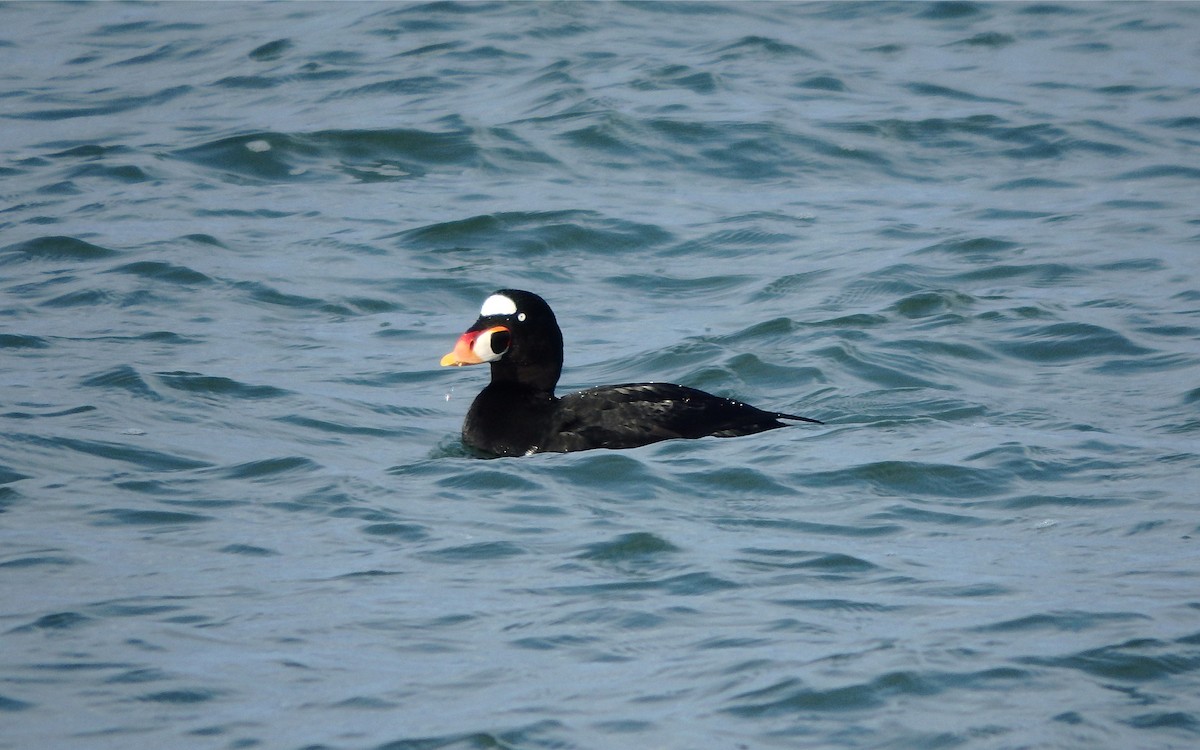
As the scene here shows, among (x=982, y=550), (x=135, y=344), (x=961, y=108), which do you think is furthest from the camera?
(x=961, y=108)

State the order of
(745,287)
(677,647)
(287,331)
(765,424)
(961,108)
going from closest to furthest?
(677,647) → (765,424) → (287,331) → (745,287) → (961,108)

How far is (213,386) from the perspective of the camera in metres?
8.32

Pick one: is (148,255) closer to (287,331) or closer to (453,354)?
(287,331)

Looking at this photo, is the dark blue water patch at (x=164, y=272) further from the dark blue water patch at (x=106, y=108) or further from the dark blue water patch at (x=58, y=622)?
the dark blue water patch at (x=58, y=622)

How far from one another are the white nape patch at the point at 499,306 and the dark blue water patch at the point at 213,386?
4.38 ft

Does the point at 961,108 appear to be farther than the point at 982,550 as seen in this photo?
Yes

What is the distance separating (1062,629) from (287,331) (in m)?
5.76

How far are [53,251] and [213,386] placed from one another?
314cm

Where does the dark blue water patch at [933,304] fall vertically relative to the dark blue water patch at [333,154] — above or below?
below

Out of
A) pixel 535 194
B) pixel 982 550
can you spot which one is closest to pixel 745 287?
pixel 535 194

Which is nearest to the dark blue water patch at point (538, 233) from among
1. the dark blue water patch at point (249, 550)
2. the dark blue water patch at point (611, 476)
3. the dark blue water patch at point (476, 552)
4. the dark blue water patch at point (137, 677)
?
the dark blue water patch at point (611, 476)

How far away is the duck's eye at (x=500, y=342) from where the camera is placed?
766cm

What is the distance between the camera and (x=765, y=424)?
754 cm

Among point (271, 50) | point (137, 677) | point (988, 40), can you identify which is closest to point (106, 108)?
point (271, 50)
